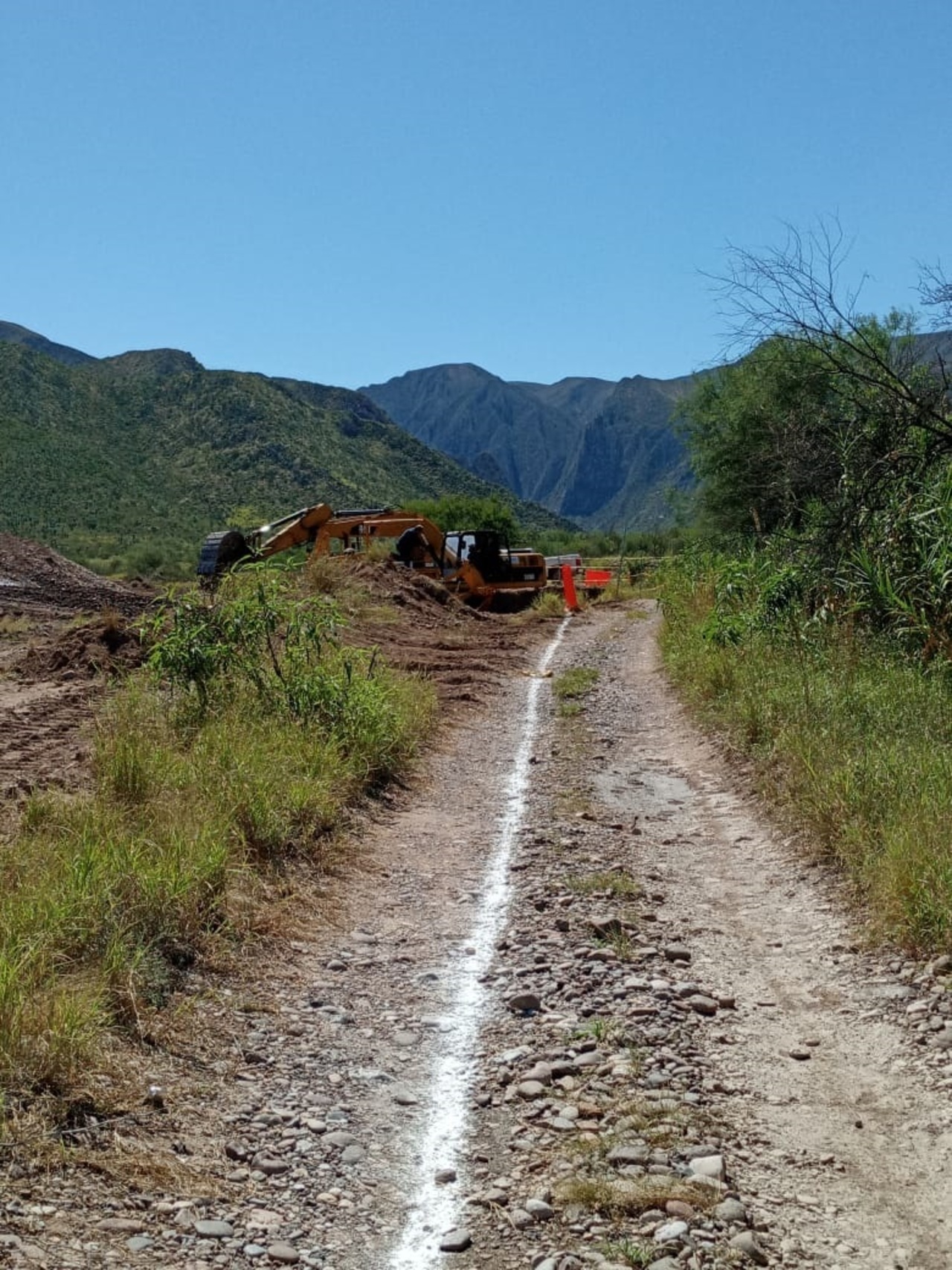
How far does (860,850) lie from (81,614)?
1794 centimetres

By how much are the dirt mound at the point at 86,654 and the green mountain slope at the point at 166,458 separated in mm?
24095

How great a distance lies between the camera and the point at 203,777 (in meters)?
7.48

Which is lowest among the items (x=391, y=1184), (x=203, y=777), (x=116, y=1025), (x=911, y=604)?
(x=391, y=1184)

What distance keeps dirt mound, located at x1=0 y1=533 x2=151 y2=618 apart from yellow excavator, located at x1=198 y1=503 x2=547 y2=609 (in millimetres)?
2234

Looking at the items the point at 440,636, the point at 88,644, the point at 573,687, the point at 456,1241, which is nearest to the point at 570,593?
the point at 440,636

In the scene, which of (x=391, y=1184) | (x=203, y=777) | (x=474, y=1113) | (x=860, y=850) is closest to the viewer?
(x=391, y=1184)

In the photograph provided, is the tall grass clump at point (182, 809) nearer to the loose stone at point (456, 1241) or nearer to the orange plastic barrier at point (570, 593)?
the loose stone at point (456, 1241)

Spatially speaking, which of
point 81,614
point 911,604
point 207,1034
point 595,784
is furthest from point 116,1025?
point 81,614

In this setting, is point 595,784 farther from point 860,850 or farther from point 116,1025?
point 116,1025

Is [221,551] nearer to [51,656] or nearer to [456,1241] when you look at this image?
[51,656]

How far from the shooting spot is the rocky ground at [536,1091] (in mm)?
3529

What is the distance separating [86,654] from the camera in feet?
47.9

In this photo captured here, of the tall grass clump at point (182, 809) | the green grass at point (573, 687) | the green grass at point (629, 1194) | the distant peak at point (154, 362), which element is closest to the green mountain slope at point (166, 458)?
the distant peak at point (154, 362)

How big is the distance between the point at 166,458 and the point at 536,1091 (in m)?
63.2
